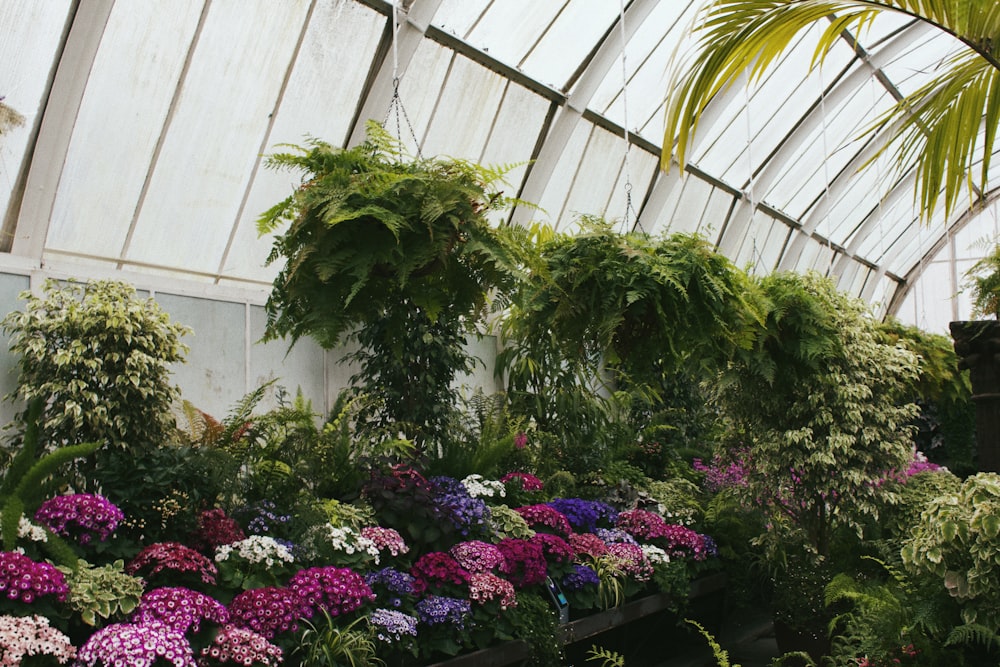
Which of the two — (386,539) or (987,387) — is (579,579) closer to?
(386,539)

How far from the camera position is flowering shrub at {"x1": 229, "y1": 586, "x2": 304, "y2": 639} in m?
3.38

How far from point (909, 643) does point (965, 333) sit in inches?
51.0

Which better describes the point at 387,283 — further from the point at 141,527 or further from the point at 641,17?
the point at 641,17

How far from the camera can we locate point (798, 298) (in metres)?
5.24

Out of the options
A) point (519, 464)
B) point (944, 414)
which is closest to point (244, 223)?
point (519, 464)

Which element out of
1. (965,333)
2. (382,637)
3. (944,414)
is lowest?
(382,637)

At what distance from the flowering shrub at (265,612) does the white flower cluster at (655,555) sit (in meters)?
2.68

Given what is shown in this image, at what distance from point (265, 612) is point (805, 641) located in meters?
3.53

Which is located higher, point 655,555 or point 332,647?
point 655,555

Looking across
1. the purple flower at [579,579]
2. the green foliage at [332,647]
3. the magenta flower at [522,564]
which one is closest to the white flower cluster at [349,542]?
the green foliage at [332,647]

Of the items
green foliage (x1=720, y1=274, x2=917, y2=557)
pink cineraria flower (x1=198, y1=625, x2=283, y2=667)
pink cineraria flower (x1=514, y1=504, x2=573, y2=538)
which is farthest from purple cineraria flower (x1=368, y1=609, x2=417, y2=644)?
green foliage (x1=720, y1=274, x2=917, y2=557)

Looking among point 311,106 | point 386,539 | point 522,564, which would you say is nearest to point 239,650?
point 386,539

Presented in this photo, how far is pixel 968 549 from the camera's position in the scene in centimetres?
312

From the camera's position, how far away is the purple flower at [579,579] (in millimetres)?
4867
